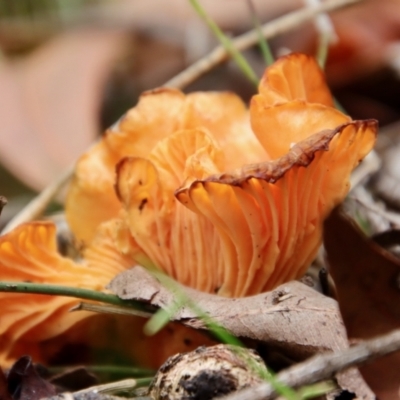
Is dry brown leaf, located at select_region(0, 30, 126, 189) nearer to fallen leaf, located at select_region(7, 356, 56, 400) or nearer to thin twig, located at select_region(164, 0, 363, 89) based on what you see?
thin twig, located at select_region(164, 0, 363, 89)

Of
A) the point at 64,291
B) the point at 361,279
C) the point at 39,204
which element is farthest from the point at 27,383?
the point at 39,204

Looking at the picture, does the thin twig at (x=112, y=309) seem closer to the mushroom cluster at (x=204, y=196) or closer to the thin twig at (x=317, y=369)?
the mushroom cluster at (x=204, y=196)

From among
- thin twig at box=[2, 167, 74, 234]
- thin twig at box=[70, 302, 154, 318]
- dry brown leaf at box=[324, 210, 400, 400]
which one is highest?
thin twig at box=[2, 167, 74, 234]

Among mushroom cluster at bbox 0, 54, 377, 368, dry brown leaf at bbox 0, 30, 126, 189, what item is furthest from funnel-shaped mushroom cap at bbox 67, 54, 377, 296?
dry brown leaf at bbox 0, 30, 126, 189

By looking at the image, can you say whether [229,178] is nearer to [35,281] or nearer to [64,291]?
[64,291]

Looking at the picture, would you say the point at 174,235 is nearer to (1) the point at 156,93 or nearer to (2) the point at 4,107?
(1) the point at 156,93

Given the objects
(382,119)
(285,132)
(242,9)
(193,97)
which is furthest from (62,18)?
(285,132)
